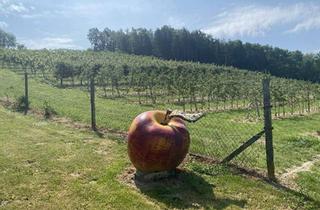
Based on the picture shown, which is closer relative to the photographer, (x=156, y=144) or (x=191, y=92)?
(x=156, y=144)

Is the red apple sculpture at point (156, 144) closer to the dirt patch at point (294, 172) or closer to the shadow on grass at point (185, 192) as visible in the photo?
the shadow on grass at point (185, 192)

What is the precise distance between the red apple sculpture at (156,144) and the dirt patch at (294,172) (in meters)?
2.24

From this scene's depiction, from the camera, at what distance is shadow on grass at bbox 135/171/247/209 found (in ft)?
23.3

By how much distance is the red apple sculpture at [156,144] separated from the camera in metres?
7.80

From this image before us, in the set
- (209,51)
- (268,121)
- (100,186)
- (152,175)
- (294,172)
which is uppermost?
(209,51)

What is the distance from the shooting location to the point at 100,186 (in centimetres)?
780

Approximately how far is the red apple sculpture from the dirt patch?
224cm

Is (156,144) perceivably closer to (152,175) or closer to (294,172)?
(152,175)

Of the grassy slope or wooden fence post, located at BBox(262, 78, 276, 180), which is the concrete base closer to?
the grassy slope

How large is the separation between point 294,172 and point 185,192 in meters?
3.25

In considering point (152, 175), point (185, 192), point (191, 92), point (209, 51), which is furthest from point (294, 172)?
point (209, 51)

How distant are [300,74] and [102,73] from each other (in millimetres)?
71697

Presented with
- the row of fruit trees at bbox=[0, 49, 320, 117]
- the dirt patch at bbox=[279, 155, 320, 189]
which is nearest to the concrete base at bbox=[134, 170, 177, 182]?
the dirt patch at bbox=[279, 155, 320, 189]

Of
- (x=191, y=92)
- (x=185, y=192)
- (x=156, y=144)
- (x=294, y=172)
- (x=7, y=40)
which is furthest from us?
(x=7, y=40)
